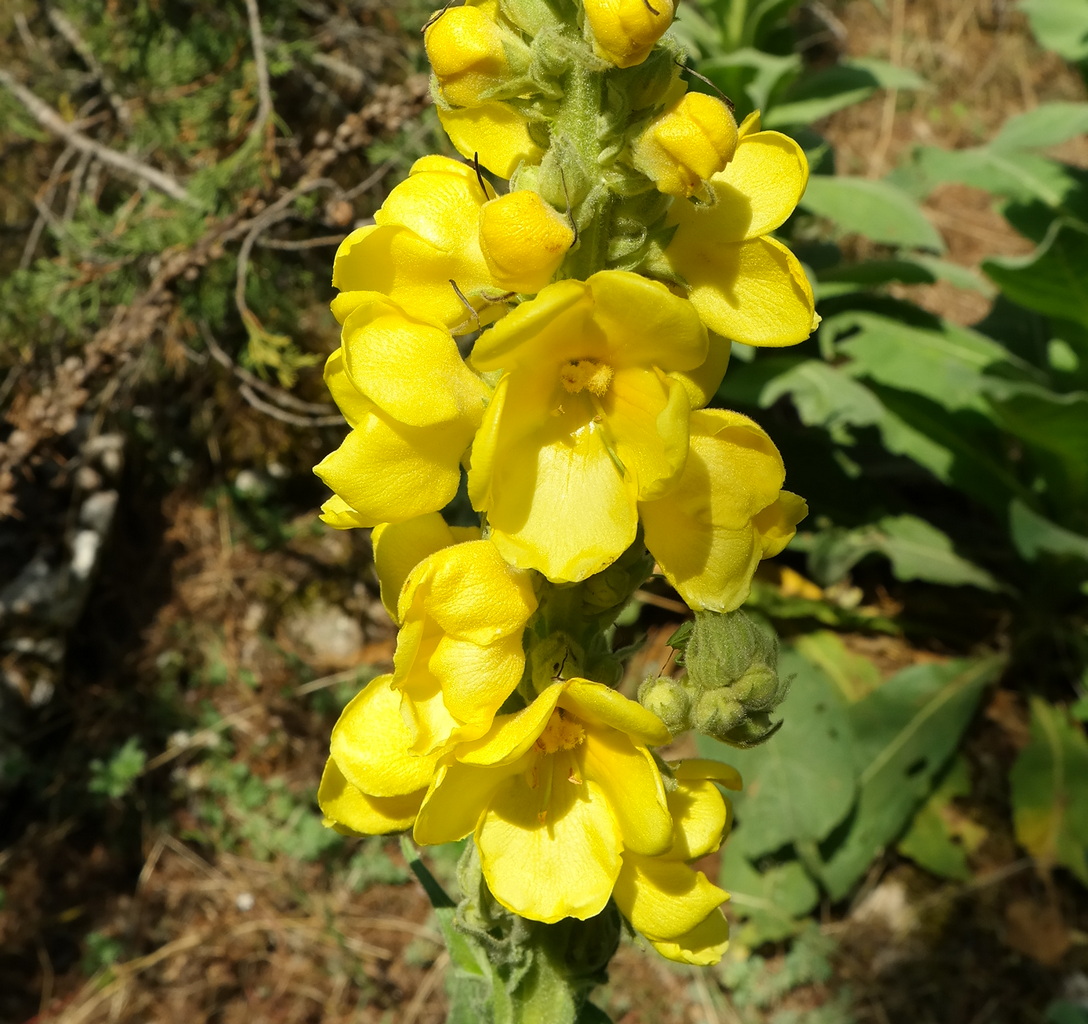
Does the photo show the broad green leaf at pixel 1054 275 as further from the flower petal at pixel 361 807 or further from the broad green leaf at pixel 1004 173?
the flower petal at pixel 361 807

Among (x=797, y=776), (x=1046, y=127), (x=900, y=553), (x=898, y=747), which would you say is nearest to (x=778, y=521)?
(x=797, y=776)

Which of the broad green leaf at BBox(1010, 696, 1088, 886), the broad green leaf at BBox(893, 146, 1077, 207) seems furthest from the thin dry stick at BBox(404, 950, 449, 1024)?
the broad green leaf at BBox(893, 146, 1077, 207)

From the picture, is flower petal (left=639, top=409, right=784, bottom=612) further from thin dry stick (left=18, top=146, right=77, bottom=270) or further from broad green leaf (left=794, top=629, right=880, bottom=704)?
thin dry stick (left=18, top=146, right=77, bottom=270)

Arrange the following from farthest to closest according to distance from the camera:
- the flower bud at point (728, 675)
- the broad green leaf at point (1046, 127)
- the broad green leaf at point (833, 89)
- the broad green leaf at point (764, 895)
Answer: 1. the broad green leaf at point (1046, 127)
2. the broad green leaf at point (833, 89)
3. the broad green leaf at point (764, 895)
4. the flower bud at point (728, 675)

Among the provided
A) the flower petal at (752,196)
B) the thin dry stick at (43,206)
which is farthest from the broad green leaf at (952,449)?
the thin dry stick at (43,206)

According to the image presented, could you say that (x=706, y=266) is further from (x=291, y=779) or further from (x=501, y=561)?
(x=291, y=779)

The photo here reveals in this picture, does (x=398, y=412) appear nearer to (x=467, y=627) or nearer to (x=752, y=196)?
(x=467, y=627)
